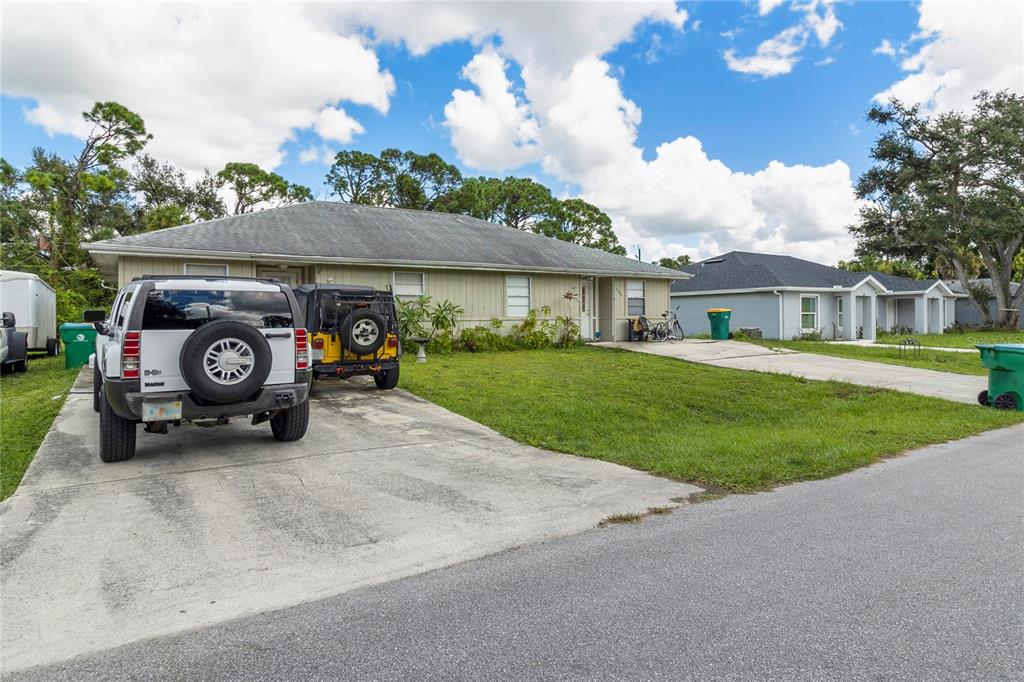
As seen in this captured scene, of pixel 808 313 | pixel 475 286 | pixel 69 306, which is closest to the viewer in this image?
pixel 475 286

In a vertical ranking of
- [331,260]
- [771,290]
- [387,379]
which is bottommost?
[387,379]

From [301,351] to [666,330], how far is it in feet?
54.7

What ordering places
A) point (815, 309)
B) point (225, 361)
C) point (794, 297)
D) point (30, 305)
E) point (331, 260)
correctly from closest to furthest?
point (225, 361) → point (331, 260) → point (30, 305) → point (794, 297) → point (815, 309)

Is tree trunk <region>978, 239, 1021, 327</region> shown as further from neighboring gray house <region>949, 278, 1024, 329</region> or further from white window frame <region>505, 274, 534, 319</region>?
white window frame <region>505, 274, 534, 319</region>

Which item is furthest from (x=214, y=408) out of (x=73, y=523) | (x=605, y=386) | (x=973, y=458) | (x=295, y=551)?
(x=973, y=458)

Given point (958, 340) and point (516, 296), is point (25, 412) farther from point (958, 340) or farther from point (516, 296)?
point (958, 340)

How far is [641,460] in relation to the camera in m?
6.46

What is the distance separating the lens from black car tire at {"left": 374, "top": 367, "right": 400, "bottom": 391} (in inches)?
416

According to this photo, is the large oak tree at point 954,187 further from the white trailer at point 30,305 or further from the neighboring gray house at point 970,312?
the white trailer at point 30,305

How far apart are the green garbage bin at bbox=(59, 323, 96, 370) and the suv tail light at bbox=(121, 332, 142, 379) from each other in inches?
401

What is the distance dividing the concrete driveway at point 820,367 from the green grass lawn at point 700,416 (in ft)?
3.62

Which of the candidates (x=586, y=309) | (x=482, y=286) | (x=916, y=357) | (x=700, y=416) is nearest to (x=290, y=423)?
(x=700, y=416)

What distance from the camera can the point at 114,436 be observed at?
5.98m

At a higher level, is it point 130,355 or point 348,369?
point 130,355
